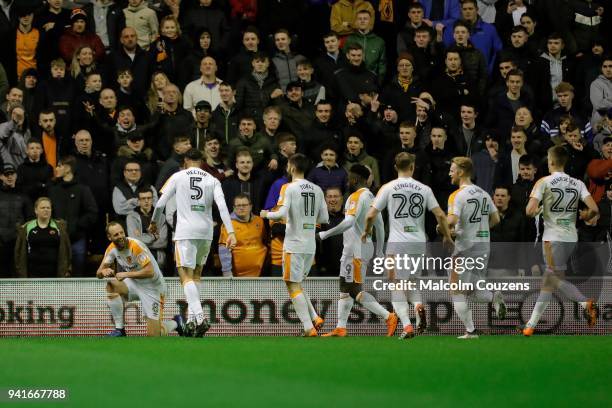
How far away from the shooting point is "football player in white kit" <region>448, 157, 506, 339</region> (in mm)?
15031

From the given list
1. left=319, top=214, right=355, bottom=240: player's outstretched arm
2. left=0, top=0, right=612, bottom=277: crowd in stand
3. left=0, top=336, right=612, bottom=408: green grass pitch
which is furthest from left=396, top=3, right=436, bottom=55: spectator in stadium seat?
left=0, top=336, right=612, bottom=408: green grass pitch

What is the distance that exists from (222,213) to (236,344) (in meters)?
1.58

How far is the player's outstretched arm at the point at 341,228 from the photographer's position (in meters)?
15.2

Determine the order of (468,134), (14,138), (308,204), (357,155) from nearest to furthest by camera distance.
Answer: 1. (308,204)
2. (357,155)
3. (14,138)
4. (468,134)

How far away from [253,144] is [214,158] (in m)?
0.69

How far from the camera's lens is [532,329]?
620 inches

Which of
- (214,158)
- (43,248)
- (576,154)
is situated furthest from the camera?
(576,154)

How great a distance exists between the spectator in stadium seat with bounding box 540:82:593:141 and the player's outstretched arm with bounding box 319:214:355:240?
17.3 ft

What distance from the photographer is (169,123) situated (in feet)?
62.1

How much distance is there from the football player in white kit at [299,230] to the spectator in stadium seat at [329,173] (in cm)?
215

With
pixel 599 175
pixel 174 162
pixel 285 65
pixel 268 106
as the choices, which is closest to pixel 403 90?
pixel 285 65

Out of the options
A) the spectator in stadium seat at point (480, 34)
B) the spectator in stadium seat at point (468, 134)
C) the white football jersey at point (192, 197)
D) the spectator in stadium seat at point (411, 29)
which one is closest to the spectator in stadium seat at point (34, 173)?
the white football jersey at point (192, 197)

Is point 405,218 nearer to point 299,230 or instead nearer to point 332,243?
point 299,230

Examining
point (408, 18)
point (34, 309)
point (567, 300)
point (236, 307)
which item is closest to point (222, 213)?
point (236, 307)
